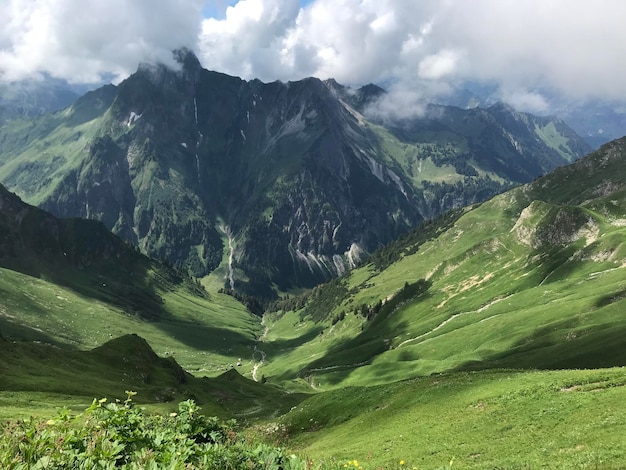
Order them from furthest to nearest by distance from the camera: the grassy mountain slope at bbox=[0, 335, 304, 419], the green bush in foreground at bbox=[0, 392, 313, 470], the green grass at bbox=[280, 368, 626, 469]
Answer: the grassy mountain slope at bbox=[0, 335, 304, 419]
the green grass at bbox=[280, 368, 626, 469]
the green bush in foreground at bbox=[0, 392, 313, 470]

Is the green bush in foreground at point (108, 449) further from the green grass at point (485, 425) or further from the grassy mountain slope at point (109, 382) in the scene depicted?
the grassy mountain slope at point (109, 382)

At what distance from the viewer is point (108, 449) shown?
1000 cm

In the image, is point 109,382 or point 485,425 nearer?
point 485,425

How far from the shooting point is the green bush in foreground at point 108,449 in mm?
8477

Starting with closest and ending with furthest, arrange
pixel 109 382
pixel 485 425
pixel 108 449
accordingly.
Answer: pixel 108 449
pixel 485 425
pixel 109 382

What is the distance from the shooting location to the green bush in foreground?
27.8ft

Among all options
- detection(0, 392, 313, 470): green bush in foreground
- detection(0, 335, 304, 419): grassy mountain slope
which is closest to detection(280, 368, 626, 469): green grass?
detection(0, 392, 313, 470): green bush in foreground

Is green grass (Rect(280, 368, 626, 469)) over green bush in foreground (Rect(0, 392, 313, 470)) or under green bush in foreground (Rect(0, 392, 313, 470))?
under

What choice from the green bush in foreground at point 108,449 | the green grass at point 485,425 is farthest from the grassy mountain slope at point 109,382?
the green bush in foreground at point 108,449

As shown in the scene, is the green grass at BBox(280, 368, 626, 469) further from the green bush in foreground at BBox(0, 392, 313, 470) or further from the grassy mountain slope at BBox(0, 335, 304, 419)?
the grassy mountain slope at BBox(0, 335, 304, 419)

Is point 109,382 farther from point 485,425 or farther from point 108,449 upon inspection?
point 108,449

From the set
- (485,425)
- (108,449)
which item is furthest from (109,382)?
(108,449)

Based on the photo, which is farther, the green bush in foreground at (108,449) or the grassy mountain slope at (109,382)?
the grassy mountain slope at (109,382)

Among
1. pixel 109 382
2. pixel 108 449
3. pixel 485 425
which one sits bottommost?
pixel 485 425
